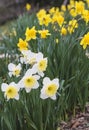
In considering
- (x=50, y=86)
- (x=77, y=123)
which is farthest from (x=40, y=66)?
(x=77, y=123)

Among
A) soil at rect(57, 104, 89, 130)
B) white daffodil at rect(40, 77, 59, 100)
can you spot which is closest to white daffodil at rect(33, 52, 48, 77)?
white daffodil at rect(40, 77, 59, 100)

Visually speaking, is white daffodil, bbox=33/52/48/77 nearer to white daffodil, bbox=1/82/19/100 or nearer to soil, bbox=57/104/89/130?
white daffodil, bbox=1/82/19/100

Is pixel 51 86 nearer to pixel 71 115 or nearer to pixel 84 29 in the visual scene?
pixel 71 115

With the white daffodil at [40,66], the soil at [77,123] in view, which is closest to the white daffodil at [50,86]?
the white daffodil at [40,66]

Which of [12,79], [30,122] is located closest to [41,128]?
[30,122]

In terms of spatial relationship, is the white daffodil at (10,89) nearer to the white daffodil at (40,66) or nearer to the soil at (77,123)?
the white daffodil at (40,66)

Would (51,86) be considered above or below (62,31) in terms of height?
below

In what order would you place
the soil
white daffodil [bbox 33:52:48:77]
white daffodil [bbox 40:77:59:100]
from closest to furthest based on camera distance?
white daffodil [bbox 40:77:59:100], white daffodil [bbox 33:52:48:77], the soil

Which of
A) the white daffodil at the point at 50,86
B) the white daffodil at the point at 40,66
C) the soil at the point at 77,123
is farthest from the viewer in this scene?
the soil at the point at 77,123
